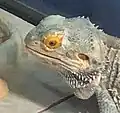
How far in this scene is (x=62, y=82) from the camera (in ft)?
5.07

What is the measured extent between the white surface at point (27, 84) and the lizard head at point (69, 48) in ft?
0.59

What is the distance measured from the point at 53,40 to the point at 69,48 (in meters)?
0.06

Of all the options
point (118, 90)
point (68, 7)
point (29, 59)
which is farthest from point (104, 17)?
point (118, 90)

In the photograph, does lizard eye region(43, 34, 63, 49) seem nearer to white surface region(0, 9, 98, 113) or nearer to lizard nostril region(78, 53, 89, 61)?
lizard nostril region(78, 53, 89, 61)

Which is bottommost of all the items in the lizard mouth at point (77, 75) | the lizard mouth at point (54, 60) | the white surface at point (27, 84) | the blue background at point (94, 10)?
the white surface at point (27, 84)

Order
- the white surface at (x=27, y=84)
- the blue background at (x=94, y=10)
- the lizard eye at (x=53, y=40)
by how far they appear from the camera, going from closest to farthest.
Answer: the lizard eye at (x=53, y=40), the white surface at (x=27, y=84), the blue background at (x=94, y=10)

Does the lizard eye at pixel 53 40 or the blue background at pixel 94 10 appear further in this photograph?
the blue background at pixel 94 10

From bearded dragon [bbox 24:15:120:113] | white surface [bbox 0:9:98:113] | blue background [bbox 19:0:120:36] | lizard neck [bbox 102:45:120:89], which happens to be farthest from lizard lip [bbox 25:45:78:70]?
blue background [bbox 19:0:120:36]

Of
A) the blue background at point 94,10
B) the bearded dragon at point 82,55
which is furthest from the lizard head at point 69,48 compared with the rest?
the blue background at point 94,10

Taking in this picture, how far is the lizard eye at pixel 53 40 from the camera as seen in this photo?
1247 millimetres

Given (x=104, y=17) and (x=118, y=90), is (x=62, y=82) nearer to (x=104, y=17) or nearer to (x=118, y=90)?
(x=118, y=90)

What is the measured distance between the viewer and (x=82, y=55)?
128 centimetres

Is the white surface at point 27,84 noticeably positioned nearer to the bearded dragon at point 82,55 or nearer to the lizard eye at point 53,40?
the bearded dragon at point 82,55

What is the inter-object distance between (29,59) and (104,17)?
43 cm
